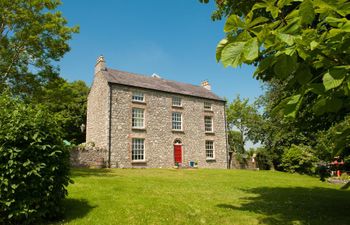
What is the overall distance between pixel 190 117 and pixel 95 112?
10.1 m

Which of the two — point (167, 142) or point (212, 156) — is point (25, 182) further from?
point (212, 156)

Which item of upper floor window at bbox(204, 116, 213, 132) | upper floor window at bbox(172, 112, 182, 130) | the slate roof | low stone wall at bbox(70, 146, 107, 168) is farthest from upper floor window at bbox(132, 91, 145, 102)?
upper floor window at bbox(204, 116, 213, 132)

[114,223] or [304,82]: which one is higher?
[304,82]

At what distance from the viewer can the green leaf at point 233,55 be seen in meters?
1.73

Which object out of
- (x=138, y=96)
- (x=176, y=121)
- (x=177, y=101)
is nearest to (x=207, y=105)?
(x=177, y=101)

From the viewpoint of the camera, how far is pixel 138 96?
86.4 feet

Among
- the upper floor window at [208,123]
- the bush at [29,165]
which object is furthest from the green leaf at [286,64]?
the upper floor window at [208,123]

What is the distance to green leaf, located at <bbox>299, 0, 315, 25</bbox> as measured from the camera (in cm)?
175

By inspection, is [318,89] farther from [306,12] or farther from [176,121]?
[176,121]

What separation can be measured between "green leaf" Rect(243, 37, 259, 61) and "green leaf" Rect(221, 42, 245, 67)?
3 centimetres

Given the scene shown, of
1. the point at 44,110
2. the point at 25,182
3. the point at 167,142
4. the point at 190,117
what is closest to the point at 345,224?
the point at 25,182

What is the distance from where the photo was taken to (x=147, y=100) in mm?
26703

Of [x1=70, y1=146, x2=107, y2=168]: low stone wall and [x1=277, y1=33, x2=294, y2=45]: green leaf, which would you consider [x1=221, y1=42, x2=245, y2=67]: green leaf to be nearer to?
[x1=277, y1=33, x2=294, y2=45]: green leaf

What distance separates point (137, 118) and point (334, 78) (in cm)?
2468
